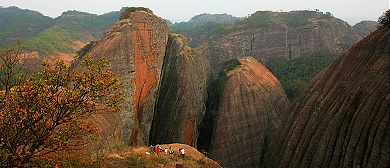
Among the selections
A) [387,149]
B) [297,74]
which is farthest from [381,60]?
[297,74]

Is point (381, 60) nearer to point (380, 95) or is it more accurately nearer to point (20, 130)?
point (380, 95)

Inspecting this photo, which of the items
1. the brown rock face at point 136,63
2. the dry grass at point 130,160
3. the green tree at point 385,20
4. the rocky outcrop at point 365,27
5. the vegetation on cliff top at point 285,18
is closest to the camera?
the dry grass at point 130,160

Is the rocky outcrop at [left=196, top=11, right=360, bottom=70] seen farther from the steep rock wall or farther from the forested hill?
the forested hill

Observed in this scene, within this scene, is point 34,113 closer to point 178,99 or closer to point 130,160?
point 130,160

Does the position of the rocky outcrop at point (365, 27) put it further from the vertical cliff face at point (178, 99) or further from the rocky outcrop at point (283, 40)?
the vertical cliff face at point (178, 99)

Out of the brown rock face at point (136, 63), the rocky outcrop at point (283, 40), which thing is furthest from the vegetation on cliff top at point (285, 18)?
the brown rock face at point (136, 63)

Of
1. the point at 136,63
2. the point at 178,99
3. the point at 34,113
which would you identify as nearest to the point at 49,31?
the point at 136,63

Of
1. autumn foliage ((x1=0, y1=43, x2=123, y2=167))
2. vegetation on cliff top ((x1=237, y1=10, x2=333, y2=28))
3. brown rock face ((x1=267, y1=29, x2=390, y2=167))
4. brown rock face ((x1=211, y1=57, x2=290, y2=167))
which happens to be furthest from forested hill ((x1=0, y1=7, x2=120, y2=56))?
vegetation on cliff top ((x1=237, y1=10, x2=333, y2=28))
